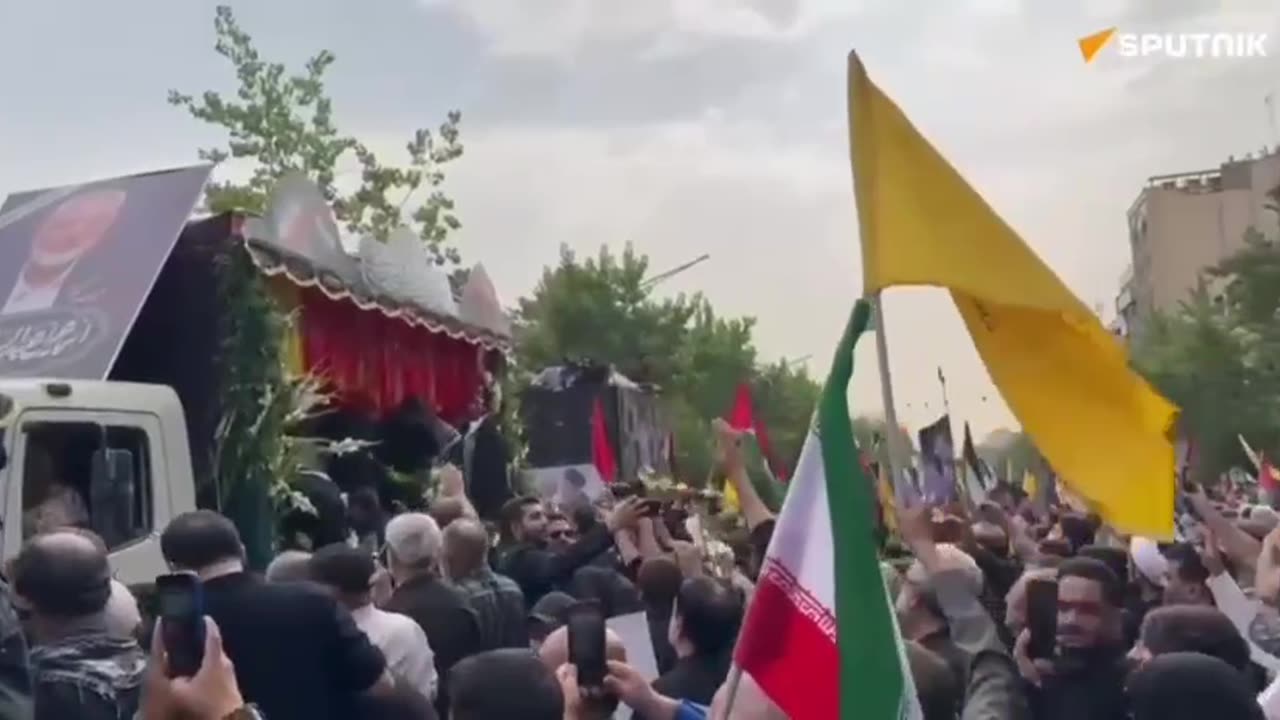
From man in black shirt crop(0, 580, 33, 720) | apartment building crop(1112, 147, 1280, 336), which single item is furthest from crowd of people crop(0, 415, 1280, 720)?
apartment building crop(1112, 147, 1280, 336)

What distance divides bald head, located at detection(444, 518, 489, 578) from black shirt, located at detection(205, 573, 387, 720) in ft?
6.33

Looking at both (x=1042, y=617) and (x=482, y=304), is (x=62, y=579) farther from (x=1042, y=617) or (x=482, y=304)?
(x=482, y=304)

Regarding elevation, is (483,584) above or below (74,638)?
below

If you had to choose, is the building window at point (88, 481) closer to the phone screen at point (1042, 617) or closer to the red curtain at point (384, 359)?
the red curtain at point (384, 359)

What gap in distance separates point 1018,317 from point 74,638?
8.66 feet

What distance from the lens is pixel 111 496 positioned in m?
7.83

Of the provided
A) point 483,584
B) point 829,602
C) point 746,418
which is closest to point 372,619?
point 483,584

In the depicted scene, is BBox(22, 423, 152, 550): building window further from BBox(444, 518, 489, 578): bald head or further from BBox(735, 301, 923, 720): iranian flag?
BBox(735, 301, 923, 720): iranian flag

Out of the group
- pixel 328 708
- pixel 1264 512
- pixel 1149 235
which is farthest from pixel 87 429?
pixel 1149 235

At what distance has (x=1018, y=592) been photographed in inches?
231

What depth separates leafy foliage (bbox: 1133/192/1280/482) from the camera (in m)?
45.2

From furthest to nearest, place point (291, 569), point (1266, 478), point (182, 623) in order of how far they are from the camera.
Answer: point (1266, 478) → point (291, 569) → point (182, 623)

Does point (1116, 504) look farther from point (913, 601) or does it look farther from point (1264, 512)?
point (1264, 512)

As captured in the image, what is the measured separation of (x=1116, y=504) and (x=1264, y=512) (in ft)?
15.5
